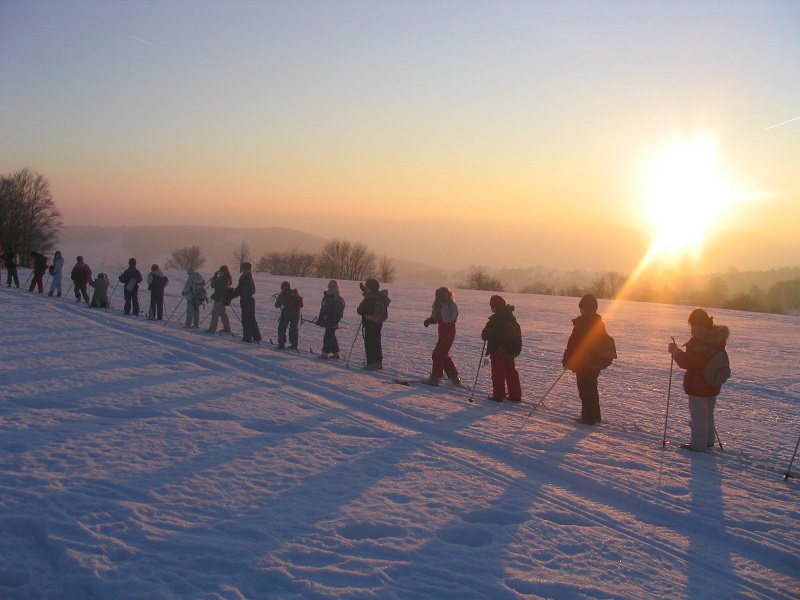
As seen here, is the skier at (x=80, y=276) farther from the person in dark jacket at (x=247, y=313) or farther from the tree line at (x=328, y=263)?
the tree line at (x=328, y=263)

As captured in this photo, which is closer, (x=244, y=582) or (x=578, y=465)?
(x=244, y=582)

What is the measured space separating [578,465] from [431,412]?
263 centimetres

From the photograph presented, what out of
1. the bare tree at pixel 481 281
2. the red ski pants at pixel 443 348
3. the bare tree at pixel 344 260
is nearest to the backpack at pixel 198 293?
the red ski pants at pixel 443 348

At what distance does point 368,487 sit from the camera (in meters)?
5.71

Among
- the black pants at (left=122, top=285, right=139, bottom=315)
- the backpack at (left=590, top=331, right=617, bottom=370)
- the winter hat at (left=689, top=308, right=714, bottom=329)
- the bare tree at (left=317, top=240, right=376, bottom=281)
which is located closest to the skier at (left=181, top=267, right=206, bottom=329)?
the black pants at (left=122, top=285, right=139, bottom=315)

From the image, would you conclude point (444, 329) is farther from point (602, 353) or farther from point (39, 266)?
point (39, 266)

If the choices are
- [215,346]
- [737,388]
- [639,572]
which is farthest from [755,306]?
[639,572]

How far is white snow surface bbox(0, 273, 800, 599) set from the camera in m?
4.16

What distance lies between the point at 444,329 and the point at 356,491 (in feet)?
21.1

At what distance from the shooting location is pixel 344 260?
10000 centimetres

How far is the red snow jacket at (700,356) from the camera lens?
8.05 m

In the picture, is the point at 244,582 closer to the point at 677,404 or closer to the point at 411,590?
the point at 411,590

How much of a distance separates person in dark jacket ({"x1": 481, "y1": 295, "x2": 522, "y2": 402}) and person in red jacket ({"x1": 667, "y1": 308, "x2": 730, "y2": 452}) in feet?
9.35

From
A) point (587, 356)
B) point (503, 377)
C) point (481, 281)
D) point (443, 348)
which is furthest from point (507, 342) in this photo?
point (481, 281)
